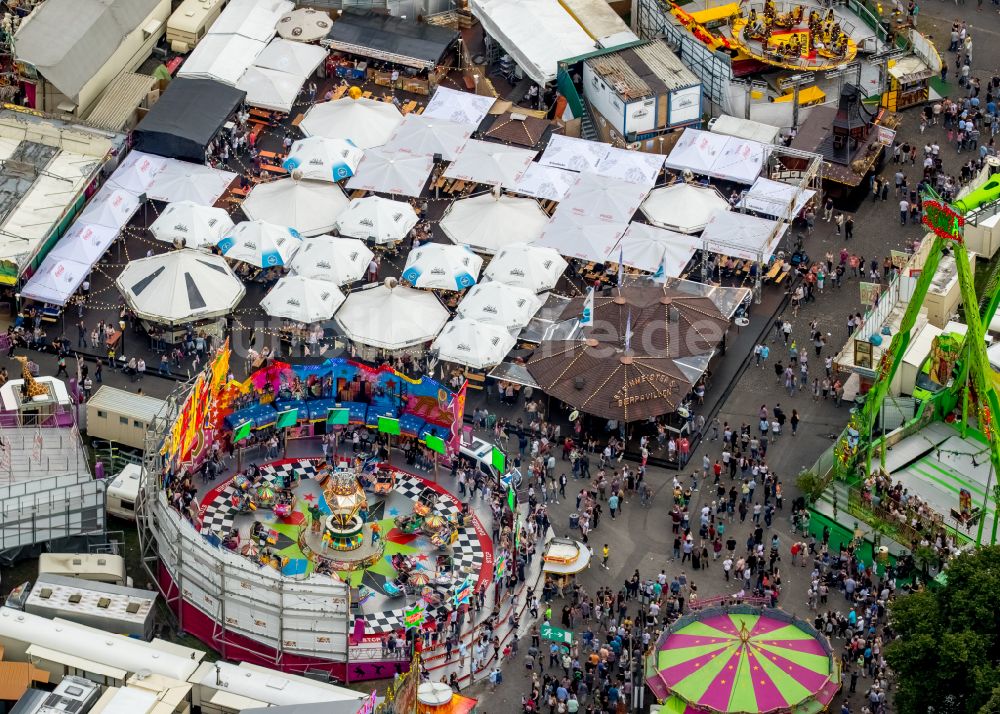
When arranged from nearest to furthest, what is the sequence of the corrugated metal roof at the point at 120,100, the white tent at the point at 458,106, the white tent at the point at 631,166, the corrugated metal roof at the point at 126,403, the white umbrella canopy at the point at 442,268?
1. the corrugated metal roof at the point at 126,403
2. the white umbrella canopy at the point at 442,268
3. the white tent at the point at 631,166
4. the corrugated metal roof at the point at 120,100
5. the white tent at the point at 458,106

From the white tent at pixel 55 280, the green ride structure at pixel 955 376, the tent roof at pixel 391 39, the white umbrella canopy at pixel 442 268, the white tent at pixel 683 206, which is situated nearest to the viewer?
the green ride structure at pixel 955 376

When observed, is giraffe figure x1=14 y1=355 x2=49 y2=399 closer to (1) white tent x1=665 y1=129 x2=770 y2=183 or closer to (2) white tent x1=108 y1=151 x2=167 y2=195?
(2) white tent x1=108 y1=151 x2=167 y2=195

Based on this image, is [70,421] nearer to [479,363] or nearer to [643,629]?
[479,363]

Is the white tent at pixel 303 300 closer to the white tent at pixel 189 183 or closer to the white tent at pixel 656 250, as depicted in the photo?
the white tent at pixel 189 183

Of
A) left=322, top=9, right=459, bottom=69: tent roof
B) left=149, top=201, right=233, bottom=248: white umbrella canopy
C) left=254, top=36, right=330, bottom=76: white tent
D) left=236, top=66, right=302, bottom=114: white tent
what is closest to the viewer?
left=149, top=201, right=233, bottom=248: white umbrella canopy

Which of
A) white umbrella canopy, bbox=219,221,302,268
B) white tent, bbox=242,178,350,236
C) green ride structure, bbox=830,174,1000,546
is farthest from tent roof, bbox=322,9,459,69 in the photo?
green ride structure, bbox=830,174,1000,546

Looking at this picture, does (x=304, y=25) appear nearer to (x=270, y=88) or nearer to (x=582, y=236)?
(x=270, y=88)

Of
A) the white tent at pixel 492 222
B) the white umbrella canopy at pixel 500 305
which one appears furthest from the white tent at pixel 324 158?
the white umbrella canopy at pixel 500 305
